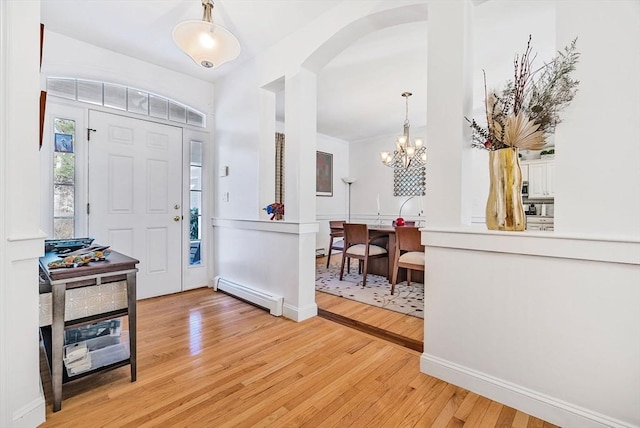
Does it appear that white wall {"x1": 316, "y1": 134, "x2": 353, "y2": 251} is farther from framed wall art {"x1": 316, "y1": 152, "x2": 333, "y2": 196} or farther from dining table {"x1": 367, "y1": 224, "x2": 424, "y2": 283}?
dining table {"x1": 367, "y1": 224, "x2": 424, "y2": 283}

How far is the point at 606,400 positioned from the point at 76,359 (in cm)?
264

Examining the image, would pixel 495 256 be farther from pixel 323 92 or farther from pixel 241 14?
pixel 323 92

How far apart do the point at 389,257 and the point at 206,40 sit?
3222 millimetres

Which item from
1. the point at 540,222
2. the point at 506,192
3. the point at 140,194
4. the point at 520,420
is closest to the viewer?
the point at 520,420

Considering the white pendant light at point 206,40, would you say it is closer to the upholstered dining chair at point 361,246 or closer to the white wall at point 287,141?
the white wall at point 287,141

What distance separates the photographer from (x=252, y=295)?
119 inches

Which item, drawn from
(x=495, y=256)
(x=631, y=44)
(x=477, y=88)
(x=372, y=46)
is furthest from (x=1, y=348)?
(x=477, y=88)

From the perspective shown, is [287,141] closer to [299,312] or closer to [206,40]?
[206,40]

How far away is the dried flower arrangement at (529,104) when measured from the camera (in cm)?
133

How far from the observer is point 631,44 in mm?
1205

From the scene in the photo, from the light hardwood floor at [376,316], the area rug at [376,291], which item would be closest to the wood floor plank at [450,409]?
the light hardwood floor at [376,316]

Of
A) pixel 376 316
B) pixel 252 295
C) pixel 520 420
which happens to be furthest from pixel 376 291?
pixel 520 420

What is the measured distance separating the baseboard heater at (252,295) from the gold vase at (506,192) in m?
1.98

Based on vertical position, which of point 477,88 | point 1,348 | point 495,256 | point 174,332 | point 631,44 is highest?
point 477,88
